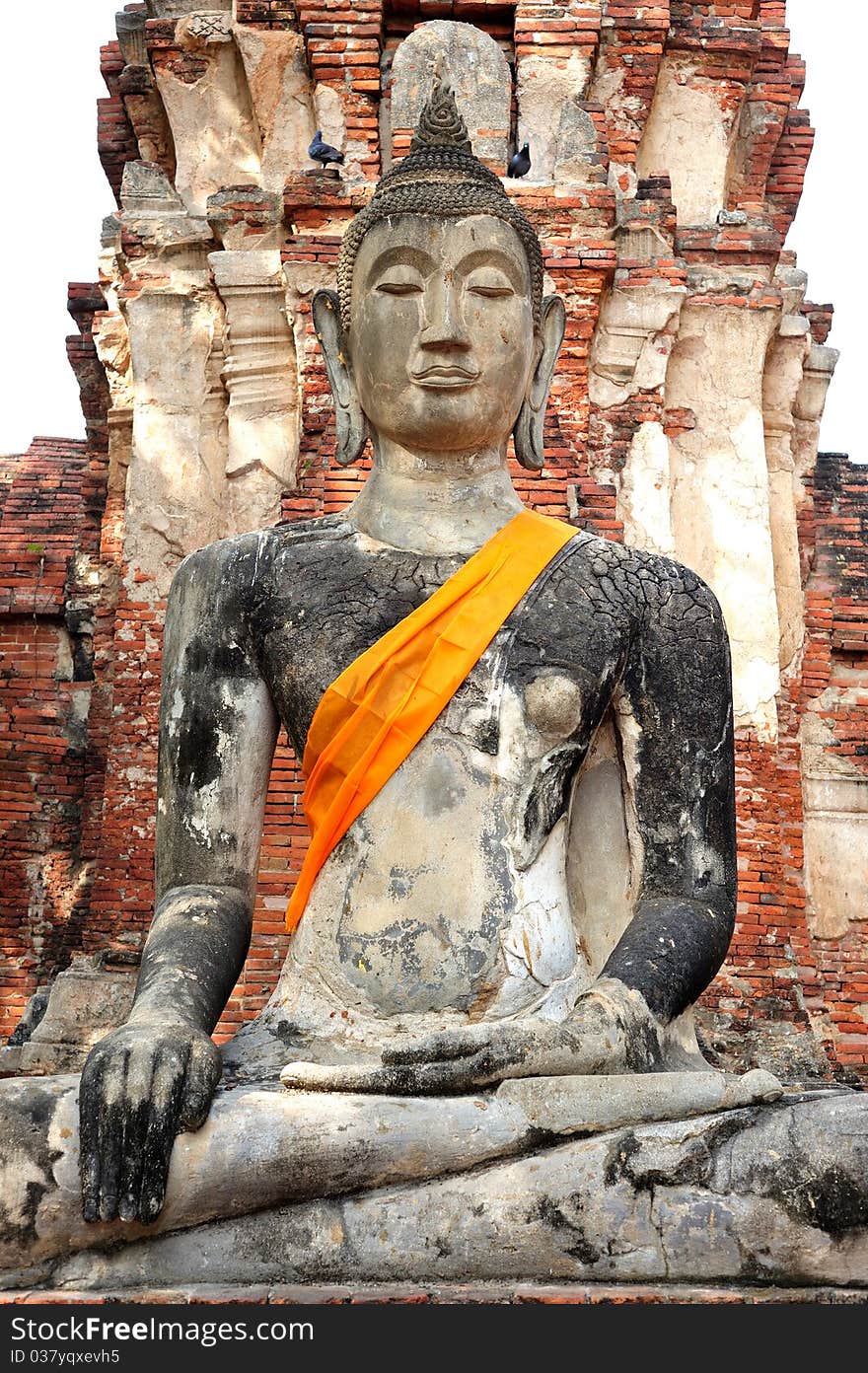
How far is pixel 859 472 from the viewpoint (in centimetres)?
1339

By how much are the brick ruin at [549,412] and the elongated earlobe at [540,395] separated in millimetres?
4324

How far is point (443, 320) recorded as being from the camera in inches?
231

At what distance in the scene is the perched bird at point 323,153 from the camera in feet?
38.1

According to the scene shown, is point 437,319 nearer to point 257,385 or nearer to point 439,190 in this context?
point 439,190

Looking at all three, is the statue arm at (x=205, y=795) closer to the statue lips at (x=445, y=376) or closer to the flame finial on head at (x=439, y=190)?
the statue lips at (x=445, y=376)

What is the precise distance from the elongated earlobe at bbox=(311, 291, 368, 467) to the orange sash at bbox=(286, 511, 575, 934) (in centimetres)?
75

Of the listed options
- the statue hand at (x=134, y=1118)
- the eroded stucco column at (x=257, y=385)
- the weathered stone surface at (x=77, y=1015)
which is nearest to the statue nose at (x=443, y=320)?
the statue hand at (x=134, y=1118)

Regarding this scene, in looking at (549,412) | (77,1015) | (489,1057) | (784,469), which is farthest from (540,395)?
(784,469)

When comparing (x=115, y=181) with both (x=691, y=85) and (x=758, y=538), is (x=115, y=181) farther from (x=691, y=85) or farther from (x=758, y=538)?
(x=758, y=538)

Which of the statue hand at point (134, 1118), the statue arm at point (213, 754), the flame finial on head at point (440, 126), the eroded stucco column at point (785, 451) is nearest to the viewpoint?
the statue hand at point (134, 1118)

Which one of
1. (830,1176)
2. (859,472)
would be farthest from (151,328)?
(830,1176)

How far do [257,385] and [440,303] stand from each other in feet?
19.7

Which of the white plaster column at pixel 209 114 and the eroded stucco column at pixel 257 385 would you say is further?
the white plaster column at pixel 209 114

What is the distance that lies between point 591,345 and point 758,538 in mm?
1338
